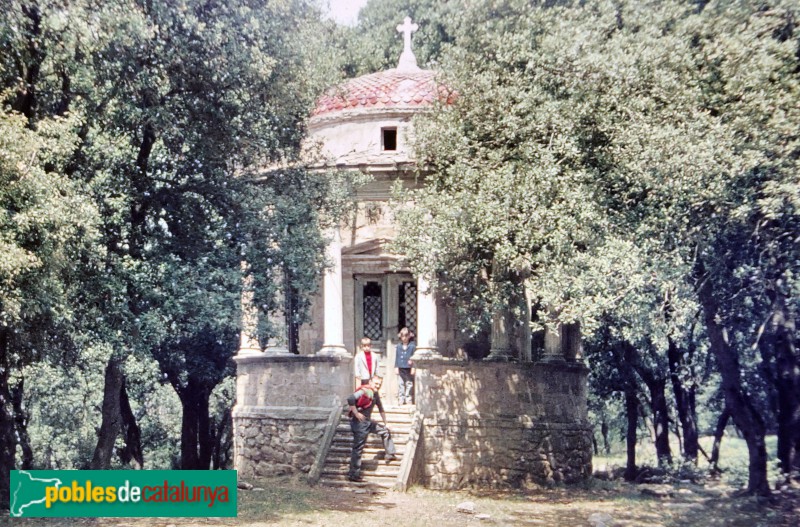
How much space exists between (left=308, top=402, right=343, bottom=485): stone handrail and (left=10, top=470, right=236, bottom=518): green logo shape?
5.27 metres

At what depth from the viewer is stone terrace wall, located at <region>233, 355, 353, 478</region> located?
785 inches

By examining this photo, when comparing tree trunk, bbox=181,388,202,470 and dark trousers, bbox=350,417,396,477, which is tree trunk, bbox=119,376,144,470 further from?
dark trousers, bbox=350,417,396,477

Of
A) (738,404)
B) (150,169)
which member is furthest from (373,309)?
(738,404)

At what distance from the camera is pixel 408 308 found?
21891 mm

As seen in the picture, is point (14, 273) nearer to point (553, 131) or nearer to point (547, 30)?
point (553, 131)

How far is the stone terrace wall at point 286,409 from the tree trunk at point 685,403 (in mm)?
10392

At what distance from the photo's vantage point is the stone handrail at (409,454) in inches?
694

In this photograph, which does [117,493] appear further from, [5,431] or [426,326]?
[426,326]

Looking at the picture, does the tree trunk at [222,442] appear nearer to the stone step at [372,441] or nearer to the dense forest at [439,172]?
the stone step at [372,441]

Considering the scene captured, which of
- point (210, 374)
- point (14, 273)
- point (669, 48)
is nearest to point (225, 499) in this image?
point (14, 273)

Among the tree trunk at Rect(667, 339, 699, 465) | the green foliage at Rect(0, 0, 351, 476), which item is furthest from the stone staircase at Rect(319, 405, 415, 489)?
the tree trunk at Rect(667, 339, 699, 465)

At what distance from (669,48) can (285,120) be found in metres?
6.56

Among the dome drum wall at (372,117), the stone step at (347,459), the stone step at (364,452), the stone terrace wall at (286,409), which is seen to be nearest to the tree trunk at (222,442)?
the stone terrace wall at (286,409)

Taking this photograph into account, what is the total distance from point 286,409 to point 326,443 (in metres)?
1.75
